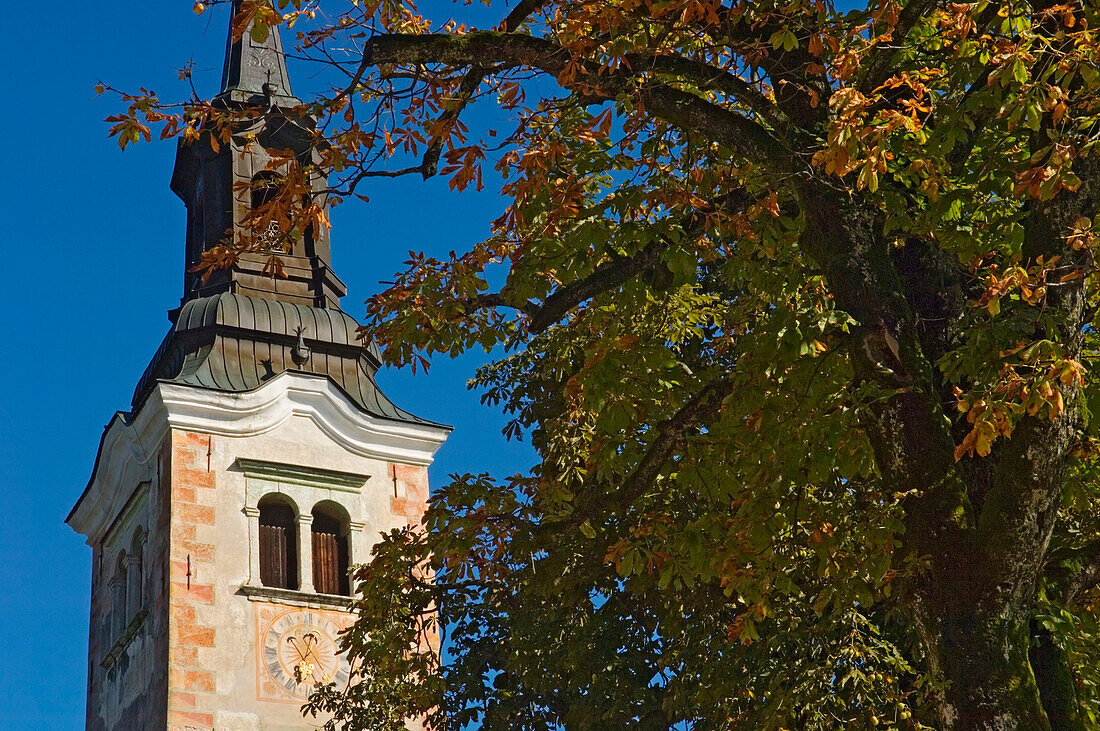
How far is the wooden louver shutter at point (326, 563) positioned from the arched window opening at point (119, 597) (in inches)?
120

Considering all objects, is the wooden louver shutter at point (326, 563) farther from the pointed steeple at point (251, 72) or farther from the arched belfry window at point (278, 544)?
the pointed steeple at point (251, 72)

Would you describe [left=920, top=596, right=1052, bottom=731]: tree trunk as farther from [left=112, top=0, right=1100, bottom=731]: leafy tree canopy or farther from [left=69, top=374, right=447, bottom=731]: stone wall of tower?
[left=69, top=374, right=447, bottom=731]: stone wall of tower

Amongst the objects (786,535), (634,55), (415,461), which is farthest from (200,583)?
(634,55)

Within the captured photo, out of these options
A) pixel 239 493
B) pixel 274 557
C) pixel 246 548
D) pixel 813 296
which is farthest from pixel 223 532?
pixel 813 296

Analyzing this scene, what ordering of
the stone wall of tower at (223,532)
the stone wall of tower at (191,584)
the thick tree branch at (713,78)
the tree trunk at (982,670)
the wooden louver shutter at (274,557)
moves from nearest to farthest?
the tree trunk at (982,670), the thick tree branch at (713,78), the stone wall of tower at (191,584), the stone wall of tower at (223,532), the wooden louver shutter at (274,557)

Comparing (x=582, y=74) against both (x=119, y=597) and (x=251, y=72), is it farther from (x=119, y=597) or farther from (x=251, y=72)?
(x=251, y=72)

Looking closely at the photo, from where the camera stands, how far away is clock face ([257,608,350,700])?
84.0ft

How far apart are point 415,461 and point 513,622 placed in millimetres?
12218

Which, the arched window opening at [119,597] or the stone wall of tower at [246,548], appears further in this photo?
the arched window opening at [119,597]

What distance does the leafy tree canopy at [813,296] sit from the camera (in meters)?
7.78

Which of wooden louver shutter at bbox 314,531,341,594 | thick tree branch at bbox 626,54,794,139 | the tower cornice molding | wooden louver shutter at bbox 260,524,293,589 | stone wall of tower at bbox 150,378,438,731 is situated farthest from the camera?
the tower cornice molding

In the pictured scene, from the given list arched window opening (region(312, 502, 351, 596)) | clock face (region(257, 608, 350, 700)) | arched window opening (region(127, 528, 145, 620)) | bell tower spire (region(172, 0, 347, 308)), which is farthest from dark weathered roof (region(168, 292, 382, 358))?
clock face (region(257, 608, 350, 700))

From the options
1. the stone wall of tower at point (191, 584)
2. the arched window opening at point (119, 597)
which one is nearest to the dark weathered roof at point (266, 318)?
the stone wall of tower at point (191, 584)

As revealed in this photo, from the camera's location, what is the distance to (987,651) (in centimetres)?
762
